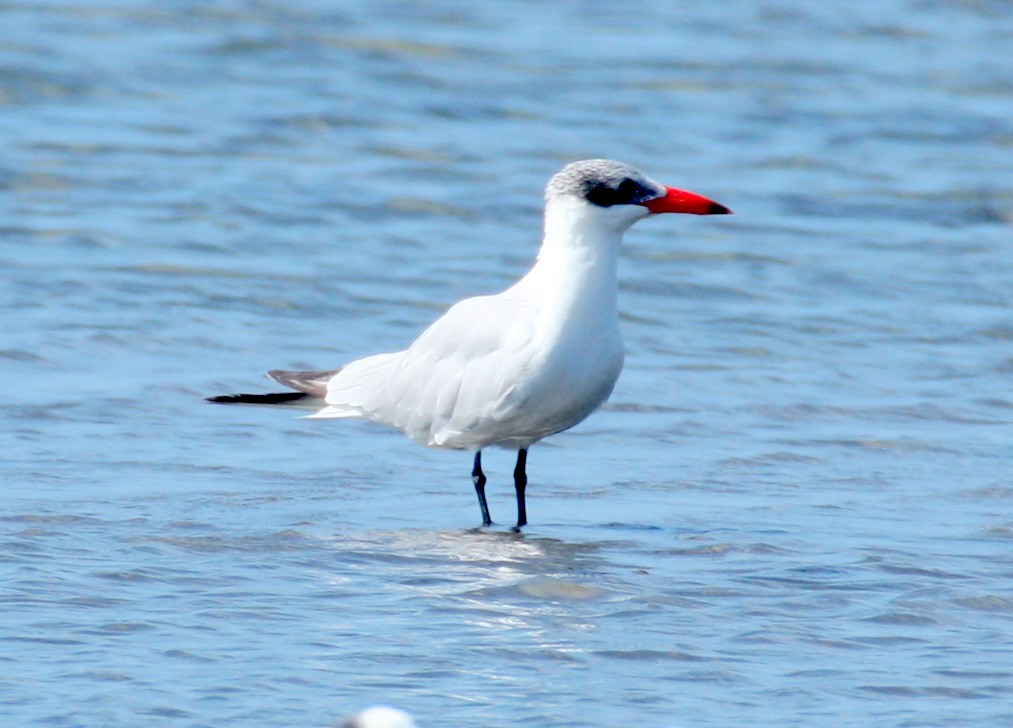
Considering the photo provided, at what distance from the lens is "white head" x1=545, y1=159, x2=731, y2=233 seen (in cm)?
679

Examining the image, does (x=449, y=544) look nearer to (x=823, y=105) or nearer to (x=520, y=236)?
(x=520, y=236)

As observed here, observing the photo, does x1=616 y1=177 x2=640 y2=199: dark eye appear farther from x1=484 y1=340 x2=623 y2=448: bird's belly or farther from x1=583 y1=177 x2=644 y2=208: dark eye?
x1=484 y1=340 x2=623 y2=448: bird's belly

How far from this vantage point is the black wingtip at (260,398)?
7.37 m

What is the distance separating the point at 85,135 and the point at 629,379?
652 centimetres

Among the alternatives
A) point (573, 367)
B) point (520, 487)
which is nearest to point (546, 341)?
point (573, 367)

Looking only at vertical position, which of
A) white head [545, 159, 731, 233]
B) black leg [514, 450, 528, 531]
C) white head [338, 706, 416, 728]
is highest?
white head [545, 159, 731, 233]

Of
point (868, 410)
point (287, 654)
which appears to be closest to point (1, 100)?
point (868, 410)

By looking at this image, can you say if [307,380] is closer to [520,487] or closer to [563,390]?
[520,487]

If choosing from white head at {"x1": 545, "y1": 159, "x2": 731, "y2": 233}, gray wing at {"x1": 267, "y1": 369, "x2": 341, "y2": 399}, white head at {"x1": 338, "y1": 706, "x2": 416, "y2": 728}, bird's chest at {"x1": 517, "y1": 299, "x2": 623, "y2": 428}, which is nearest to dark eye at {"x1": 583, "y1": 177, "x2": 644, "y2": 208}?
white head at {"x1": 545, "y1": 159, "x2": 731, "y2": 233}

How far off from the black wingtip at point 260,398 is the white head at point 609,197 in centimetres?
146

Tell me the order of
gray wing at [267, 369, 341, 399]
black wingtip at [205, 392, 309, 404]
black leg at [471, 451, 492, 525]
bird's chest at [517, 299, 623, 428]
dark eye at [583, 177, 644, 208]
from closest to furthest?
bird's chest at [517, 299, 623, 428] → dark eye at [583, 177, 644, 208] → black leg at [471, 451, 492, 525] → black wingtip at [205, 392, 309, 404] → gray wing at [267, 369, 341, 399]

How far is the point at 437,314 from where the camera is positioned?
10539 millimetres

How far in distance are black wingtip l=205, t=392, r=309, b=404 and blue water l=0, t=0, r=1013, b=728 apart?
0.92ft

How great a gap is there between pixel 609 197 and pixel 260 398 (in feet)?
5.54
